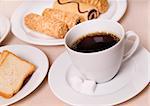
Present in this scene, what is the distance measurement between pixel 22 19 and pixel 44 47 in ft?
0.50

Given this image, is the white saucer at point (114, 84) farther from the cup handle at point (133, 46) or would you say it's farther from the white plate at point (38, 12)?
the white plate at point (38, 12)

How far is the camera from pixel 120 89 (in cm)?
59

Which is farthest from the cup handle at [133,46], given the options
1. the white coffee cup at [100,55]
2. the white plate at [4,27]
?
the white plate at [4,27]

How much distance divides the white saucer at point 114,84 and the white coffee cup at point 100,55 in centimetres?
2

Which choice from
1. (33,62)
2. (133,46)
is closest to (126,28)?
(133,46)

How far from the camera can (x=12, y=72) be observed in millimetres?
696

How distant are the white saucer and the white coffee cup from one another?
0.02 meters

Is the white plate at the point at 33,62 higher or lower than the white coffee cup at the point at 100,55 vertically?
lower

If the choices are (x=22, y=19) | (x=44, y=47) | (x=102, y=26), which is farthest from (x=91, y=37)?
(x=22, y=19)

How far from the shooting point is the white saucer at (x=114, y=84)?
579mm

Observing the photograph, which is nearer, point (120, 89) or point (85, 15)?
point (120, 89)

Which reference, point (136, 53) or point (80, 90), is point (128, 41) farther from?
point (80, 90)

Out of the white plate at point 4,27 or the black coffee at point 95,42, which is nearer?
the black coffee at point 95,42

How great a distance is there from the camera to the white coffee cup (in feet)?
1.90
